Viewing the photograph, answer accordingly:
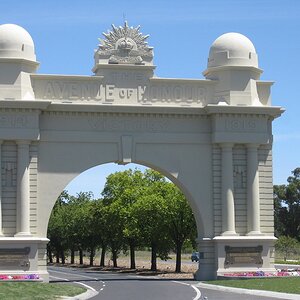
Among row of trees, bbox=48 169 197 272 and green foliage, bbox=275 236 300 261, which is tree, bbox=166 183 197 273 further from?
green foliage, bbox=275 236 300 261

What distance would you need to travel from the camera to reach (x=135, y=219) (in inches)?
→ 2199

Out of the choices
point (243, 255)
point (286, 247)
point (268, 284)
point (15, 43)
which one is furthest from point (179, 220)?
point (286, 247)

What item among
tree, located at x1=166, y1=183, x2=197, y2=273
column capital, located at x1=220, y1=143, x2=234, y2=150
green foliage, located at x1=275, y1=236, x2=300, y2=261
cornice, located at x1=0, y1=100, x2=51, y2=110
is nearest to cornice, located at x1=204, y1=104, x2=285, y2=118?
column capital, located at x1=220, y1=143, x2=234, y2=150

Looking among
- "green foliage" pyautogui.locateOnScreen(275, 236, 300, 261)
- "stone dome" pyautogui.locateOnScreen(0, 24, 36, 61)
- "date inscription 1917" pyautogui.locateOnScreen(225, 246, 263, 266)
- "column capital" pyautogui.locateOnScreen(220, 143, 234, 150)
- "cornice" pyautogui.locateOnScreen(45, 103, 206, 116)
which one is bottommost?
"green foliage" pyautogui.locateOnScreen(275, 236, 300, 261)

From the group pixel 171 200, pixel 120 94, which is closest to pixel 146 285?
pixel 120 94

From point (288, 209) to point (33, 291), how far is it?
77555mm

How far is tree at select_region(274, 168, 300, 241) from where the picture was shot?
335 ft

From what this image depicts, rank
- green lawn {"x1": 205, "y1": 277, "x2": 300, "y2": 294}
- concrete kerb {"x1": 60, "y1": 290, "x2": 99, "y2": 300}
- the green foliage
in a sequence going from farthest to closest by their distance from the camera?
the green foliage < green lawn {"x1": 205, "y1": 277, "x2": 300, "y2": 294} < concrete kerb {"x1": 60, "y1": 290, "x2": 99, "y2": 300}

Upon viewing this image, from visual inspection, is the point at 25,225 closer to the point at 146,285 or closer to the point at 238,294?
the point at 146,285

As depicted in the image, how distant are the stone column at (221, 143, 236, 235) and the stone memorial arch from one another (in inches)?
2.2

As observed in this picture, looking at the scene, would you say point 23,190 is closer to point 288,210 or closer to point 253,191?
point 253,191

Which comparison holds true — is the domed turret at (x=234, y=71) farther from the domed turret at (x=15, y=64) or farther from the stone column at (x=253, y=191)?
the domed turret at (x=15, y=64)

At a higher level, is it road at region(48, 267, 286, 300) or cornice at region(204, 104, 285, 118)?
cornice at region(204, 104, 285, 118)

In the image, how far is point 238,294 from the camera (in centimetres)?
2894
